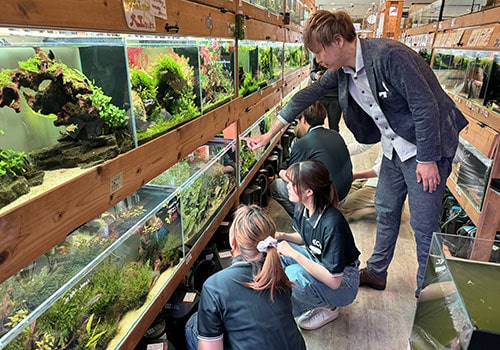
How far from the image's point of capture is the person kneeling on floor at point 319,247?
2.08 m

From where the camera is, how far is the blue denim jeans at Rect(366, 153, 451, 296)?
2.31 metres

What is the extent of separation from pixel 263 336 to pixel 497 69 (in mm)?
2740

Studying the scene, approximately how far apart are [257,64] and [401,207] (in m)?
2.16

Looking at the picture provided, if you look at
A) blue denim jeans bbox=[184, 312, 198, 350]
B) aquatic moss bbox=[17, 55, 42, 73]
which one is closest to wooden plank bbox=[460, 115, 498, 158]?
blue denim jeans bbox=[184, 312, 198, 350]

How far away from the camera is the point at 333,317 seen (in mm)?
2555

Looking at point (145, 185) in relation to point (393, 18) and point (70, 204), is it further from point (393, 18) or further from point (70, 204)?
point (393, 18)

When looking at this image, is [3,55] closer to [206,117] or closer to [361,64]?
[206,117]

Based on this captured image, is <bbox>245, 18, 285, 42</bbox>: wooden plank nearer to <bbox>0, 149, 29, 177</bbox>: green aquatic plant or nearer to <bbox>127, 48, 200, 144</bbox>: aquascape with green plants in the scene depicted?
<bbox>127, 48, 200, 144</bbox>: aquascape with green plants

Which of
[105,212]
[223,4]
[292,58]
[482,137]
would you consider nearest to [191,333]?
[105,212]

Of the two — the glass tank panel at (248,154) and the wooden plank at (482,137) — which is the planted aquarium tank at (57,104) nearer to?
the glass tank panel at (248,154)

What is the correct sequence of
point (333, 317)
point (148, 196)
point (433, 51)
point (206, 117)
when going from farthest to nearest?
point (433, 51) → point (333, 317) → point (206, 117) → point (148, 196)

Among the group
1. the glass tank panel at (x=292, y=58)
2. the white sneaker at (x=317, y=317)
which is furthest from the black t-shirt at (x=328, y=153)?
the glass tank panel at (x=292, y=58)

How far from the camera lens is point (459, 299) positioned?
109 centimetres

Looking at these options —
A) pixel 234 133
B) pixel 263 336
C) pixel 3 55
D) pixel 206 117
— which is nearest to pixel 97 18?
pixel 3 55
